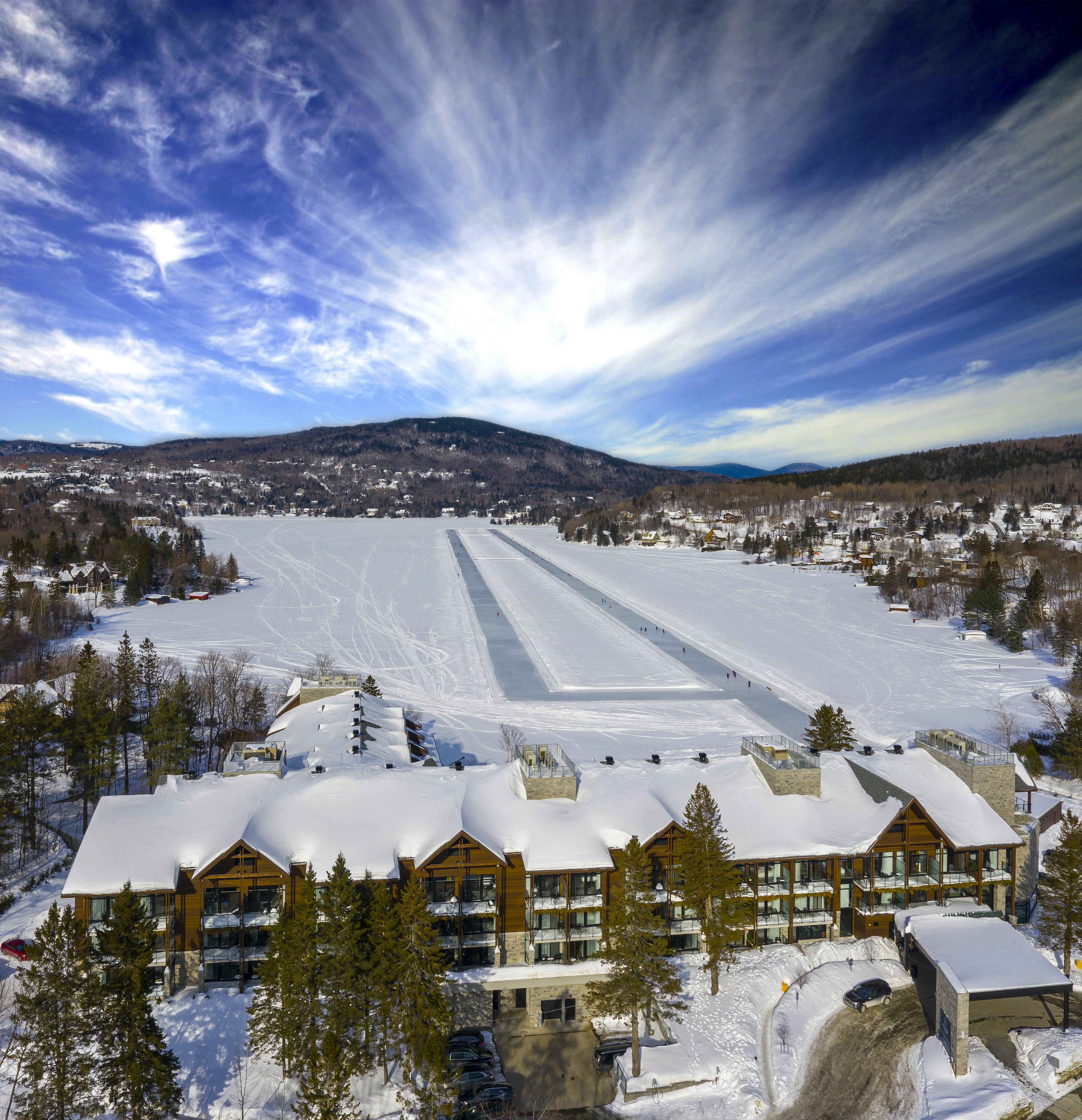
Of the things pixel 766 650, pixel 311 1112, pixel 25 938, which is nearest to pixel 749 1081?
pixel 311 1112

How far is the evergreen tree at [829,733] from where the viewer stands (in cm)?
4072

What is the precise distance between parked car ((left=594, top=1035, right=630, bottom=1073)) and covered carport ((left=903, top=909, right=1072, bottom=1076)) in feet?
36.2

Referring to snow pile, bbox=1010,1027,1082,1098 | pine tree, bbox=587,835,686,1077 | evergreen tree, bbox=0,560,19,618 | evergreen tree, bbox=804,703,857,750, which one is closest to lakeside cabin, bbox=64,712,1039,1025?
pine tree, bbox=587,835,686,1077

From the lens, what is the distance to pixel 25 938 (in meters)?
29.5

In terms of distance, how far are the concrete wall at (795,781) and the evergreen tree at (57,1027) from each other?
26405 mm

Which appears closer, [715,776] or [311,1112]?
[311,1112]

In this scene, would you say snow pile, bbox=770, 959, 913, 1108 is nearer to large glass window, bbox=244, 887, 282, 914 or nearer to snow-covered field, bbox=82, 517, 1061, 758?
large glass window, bbox=244, 887, 282, 914

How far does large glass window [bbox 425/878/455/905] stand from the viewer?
27000 mm

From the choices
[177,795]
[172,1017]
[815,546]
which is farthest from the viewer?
[815,546]

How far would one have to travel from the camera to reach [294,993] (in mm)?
21094

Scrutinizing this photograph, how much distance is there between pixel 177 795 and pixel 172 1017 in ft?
25.9

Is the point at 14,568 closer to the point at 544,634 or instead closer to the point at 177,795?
the point at 544,634

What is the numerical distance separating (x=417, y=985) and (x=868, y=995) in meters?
17.3

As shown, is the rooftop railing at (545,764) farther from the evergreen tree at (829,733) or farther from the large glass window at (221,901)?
the evergreen tree at (829,733)
